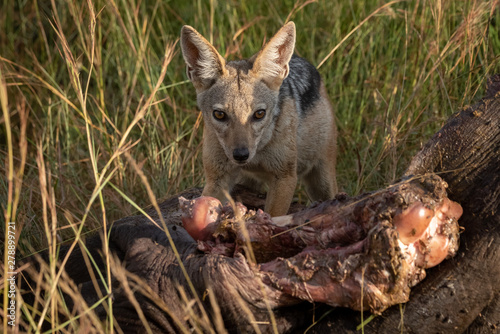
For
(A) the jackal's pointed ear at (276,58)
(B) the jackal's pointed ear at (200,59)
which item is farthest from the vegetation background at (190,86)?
(A) the jackal's pointed ear at (276,58)

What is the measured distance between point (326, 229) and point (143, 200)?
8.08ft

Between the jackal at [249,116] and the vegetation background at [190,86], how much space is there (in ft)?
1.66

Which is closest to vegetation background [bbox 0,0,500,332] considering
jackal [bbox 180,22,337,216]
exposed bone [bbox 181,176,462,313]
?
jackal [bbox 180,22,337,216]

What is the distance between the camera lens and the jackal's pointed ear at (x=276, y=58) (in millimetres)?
4039

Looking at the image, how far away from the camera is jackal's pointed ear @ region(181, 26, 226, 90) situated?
13.1 ft

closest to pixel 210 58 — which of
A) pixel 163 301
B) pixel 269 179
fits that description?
pixel 269 179

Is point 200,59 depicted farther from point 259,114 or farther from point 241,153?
point 241,153

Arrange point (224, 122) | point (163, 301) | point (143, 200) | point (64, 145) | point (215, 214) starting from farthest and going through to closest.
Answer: point (64, 145), point (143, 200), point (224, 122), point (215, 214), point (163, 301)

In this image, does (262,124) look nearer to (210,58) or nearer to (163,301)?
(210,58)

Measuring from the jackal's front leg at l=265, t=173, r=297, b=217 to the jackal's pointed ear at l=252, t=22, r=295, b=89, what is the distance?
69 cm

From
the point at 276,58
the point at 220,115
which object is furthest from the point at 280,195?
the point at 276,58

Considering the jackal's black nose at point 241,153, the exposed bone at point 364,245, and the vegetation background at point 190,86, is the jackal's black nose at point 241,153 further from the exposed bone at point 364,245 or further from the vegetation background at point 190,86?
the exposed bone at point 364,245

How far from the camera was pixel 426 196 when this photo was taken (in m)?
2.43

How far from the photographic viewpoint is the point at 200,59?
4141 mm
